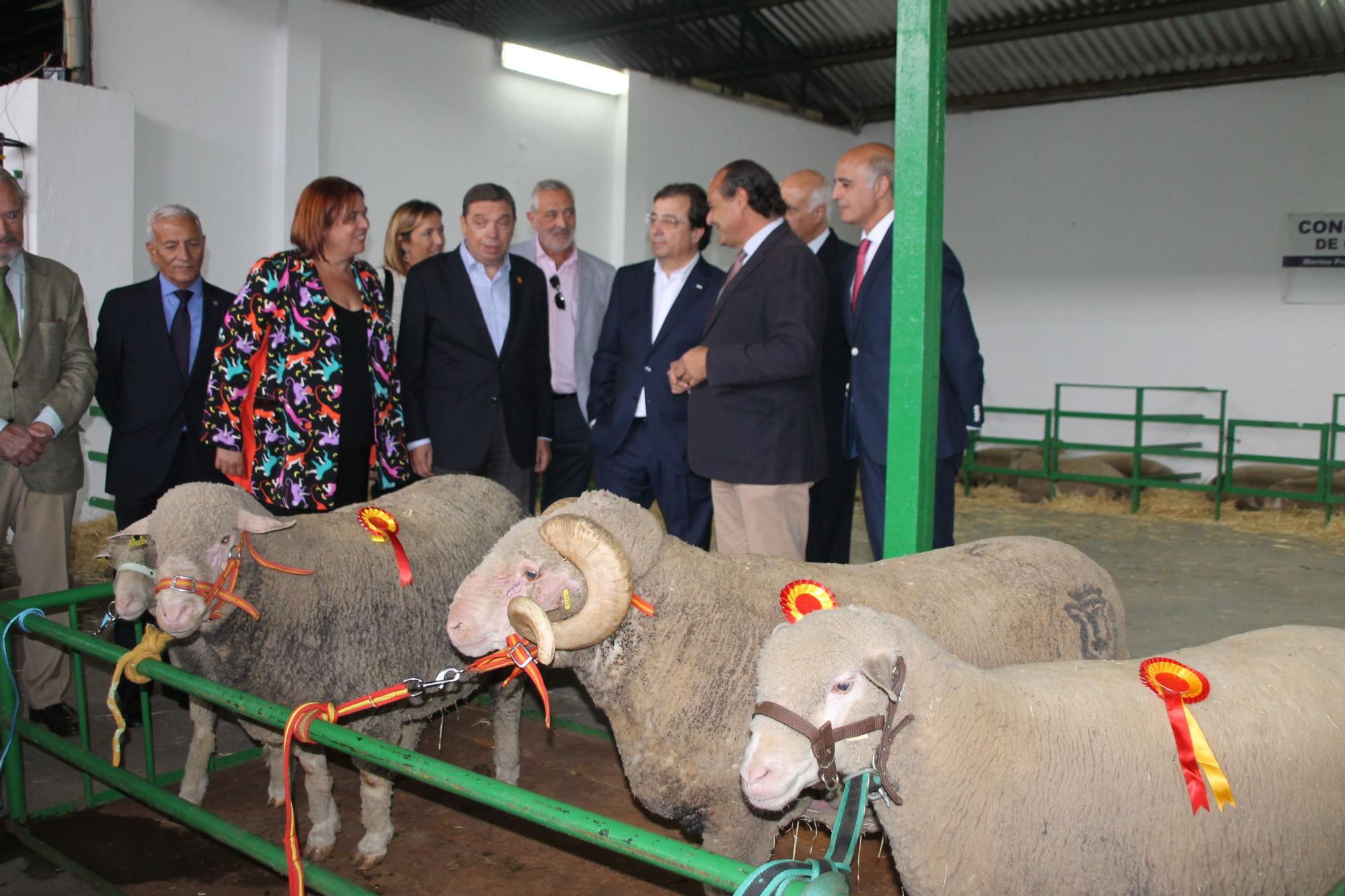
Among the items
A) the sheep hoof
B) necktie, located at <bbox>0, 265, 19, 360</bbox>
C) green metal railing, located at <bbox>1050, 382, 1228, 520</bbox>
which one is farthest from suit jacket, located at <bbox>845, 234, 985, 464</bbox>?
green metal railing, located at <bbox>1050, 382, 1228, 520</bbox>

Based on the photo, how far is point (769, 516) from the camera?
3361 millimetres

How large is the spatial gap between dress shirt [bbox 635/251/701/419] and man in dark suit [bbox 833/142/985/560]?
0.67m

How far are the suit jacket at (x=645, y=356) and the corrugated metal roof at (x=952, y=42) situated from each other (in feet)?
23.2

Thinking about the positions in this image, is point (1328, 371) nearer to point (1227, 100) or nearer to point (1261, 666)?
point (1227, 100)

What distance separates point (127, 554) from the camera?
8.84 feet

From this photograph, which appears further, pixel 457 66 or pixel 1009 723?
pixel 457 66

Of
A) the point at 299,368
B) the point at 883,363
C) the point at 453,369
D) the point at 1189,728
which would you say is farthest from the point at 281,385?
the point at 1189,728

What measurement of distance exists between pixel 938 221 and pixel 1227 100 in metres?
9.05

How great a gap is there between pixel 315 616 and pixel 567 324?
212 centimetres

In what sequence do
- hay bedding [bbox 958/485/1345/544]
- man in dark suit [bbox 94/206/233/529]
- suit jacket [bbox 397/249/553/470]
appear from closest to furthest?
man in dark suit [bbox 94/206/233/529] < suit jacket [bbox 397/249/553/470] < hay bedding [bbox 958/485/1345/544]

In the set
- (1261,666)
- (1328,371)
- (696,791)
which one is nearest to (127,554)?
(696,791)

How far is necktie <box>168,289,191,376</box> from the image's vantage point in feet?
12.8

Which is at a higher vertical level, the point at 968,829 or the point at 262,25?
the point at 262,25

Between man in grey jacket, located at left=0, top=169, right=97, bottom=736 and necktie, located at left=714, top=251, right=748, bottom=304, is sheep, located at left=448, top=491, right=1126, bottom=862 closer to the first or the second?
necktie, located at left=714, top=251, right=748, bottom=304
